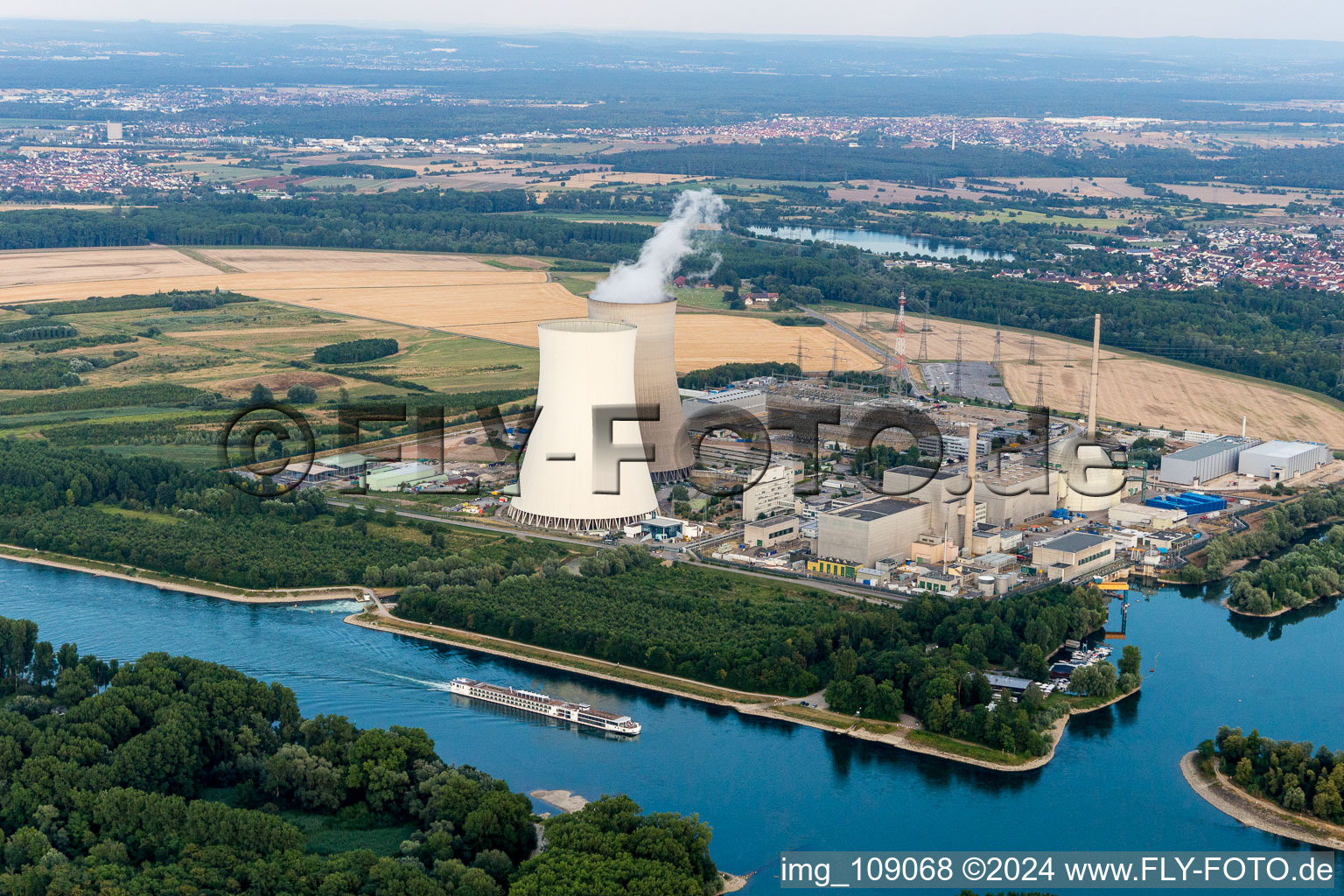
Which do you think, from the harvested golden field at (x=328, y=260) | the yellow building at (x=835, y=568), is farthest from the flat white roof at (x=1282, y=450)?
the harvested golden field at (x=328, y=260)

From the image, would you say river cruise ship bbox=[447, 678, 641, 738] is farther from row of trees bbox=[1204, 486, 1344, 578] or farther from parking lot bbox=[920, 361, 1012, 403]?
parking lot bbox=[920, 361, 1012, 403]

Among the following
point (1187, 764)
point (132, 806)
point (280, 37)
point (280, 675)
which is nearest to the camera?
point (132, 806)

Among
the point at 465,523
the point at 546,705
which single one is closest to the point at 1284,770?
the point at 546,705

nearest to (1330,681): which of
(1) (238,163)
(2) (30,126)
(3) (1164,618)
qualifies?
(3) (1164,618)

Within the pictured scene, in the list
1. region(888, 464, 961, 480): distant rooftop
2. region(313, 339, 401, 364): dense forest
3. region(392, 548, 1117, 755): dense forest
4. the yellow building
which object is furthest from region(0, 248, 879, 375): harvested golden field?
region(392, 548, 1117, 755): dense forest

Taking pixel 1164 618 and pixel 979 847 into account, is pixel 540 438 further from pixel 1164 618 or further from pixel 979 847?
pixel 979 847

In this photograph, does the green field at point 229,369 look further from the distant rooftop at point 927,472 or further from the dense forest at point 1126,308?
the dense forest at point 1126,308
